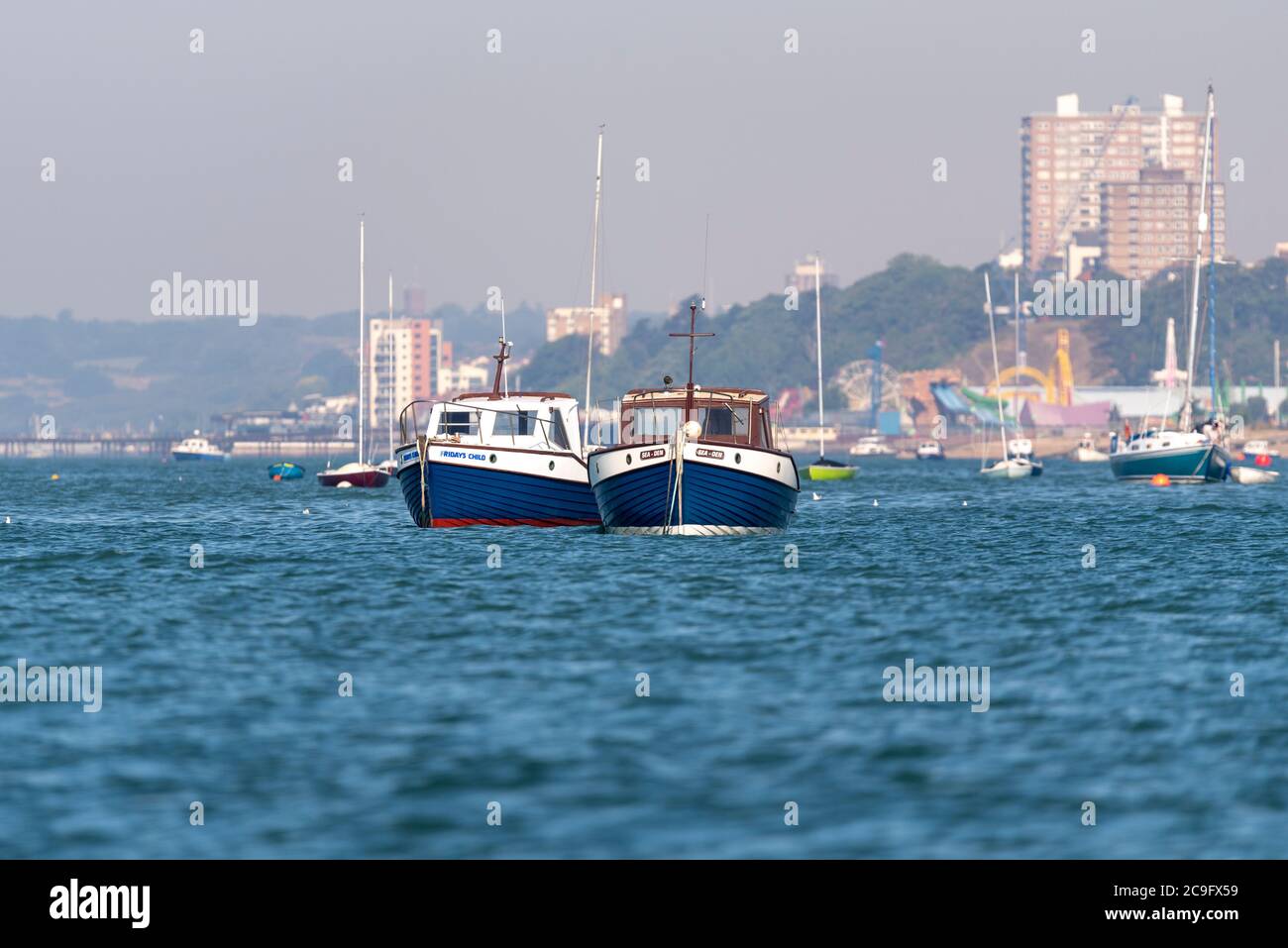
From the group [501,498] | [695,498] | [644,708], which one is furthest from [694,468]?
[644,708]

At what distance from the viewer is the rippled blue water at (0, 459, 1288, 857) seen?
1817 cm

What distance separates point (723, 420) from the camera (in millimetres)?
54781

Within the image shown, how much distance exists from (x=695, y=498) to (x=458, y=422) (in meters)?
11.4

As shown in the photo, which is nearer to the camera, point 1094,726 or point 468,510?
point 1094,726

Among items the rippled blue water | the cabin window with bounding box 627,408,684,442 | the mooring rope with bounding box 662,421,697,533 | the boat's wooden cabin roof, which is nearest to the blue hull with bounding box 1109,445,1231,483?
the rippled blue water

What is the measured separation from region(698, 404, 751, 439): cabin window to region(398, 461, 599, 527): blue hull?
5.55 m

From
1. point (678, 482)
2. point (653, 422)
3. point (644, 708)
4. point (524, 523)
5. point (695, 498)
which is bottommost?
point (524, 523)

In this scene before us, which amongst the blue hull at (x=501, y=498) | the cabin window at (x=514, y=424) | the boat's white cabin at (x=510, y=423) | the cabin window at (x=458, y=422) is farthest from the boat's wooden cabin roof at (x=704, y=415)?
the cabin window at (x=458, y=422)

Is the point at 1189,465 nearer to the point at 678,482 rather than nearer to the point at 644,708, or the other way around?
the point at 678,482

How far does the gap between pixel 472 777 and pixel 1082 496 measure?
292 ft
